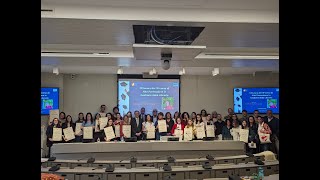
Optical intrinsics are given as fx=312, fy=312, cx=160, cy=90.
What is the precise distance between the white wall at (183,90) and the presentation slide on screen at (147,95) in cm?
39

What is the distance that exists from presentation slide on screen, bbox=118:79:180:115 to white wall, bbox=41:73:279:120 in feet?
1.27

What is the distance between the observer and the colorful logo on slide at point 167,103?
14.3 metres

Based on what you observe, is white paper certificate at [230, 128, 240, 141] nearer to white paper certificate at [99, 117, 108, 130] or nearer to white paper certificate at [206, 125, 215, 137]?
white paper certificate at [206, 125, 215, 137]

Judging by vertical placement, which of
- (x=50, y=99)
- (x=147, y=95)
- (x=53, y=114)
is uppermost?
A: (x=147, y=95)

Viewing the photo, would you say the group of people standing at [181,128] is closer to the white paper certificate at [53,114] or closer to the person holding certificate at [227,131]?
the person holding certificate at [227,131]

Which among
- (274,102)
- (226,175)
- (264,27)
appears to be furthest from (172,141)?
(274,102)

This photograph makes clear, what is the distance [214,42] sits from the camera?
20.5ft

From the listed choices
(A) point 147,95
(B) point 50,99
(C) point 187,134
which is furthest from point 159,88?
(C) point 187,134

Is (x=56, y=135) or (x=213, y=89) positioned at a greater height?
(x=213, y=89)

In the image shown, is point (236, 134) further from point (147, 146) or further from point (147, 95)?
point (147, 95)

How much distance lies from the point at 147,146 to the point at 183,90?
6.10m

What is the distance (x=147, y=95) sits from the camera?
46.7 feet
